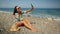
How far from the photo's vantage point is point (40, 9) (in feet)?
7.16

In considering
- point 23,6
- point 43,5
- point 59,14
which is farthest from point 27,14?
point 59,14

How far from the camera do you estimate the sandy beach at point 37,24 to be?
2.12 m

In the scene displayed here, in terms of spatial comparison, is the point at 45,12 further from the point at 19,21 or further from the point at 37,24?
the point at 19,21

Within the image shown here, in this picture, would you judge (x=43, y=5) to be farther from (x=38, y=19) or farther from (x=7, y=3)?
(x=7, y=3)

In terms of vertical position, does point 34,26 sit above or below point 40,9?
below

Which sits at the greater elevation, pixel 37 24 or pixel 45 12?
pixel 45 12

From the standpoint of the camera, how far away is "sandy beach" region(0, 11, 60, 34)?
6.95 ft

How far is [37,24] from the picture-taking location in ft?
7.11

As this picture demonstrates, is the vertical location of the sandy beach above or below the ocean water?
below

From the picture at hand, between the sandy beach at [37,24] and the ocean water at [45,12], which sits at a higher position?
the ocean water at [45,12]

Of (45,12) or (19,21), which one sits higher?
(45,12)

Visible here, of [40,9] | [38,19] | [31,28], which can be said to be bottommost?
[31,28]

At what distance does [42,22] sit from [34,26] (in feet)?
0.45

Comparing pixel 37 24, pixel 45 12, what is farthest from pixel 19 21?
pixel 45 12
